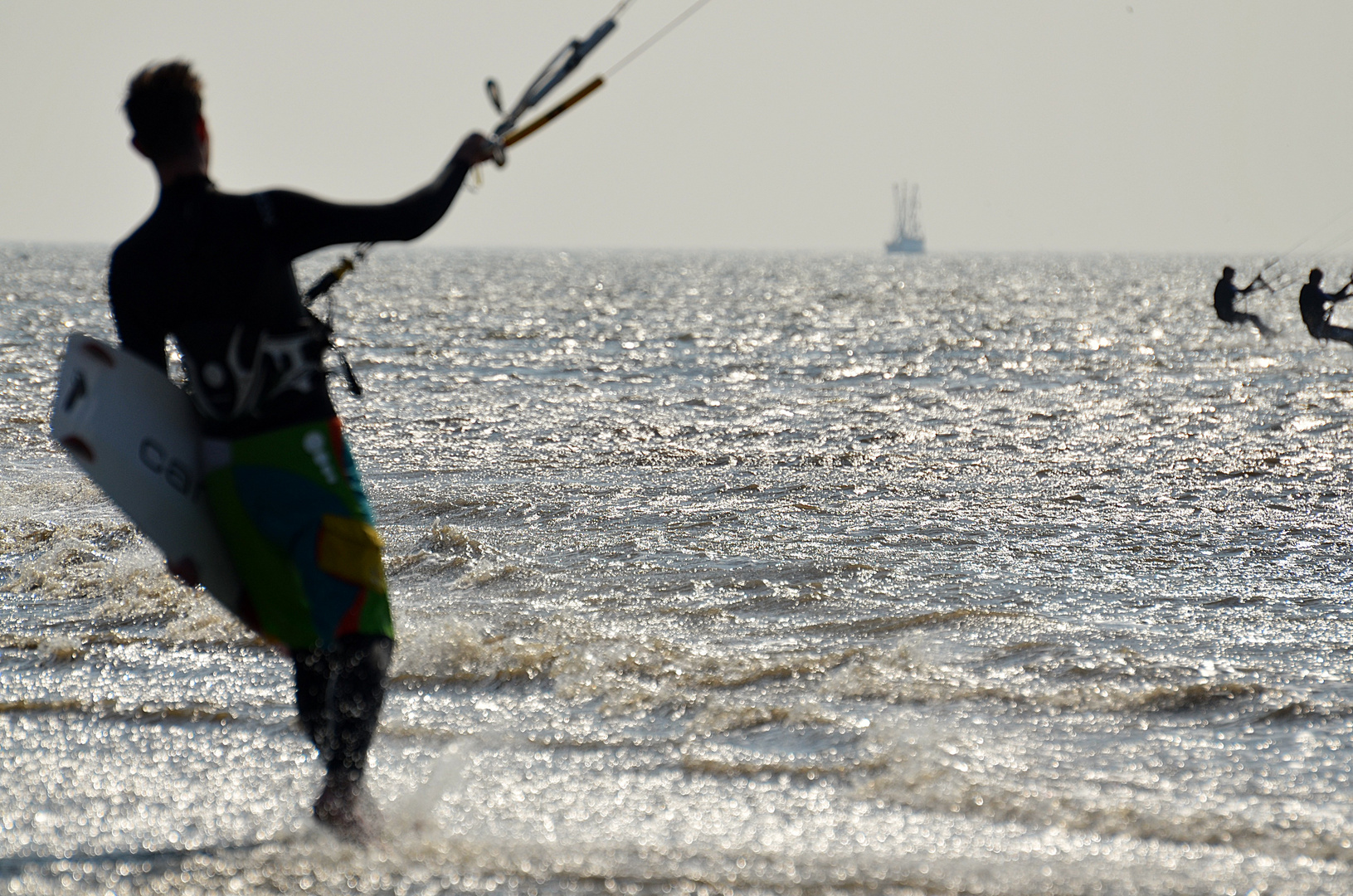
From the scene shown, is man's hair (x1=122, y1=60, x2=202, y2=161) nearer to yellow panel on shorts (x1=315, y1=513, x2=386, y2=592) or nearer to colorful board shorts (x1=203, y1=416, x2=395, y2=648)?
colorful board shorts (x1=203, y1=416, x2=395, y2=648)

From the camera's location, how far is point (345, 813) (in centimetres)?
302

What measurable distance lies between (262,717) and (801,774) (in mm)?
1640

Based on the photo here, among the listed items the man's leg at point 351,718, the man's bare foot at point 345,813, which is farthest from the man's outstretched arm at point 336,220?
the man's bare foot at point 345,813

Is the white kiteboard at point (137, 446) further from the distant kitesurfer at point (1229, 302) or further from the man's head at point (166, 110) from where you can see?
the distant kitesurfer at point (1229, 302)

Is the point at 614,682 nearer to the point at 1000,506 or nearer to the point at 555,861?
the point at 555,861

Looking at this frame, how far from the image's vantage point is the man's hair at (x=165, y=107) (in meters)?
2.81

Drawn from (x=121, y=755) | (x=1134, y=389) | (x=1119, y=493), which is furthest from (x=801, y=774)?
(x=1134, y=389)

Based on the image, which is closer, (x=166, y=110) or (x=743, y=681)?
(x=166, y=110)

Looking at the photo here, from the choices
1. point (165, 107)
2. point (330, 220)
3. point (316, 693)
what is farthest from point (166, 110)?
point (316, 693)

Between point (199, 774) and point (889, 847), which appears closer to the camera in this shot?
point (889, 847)

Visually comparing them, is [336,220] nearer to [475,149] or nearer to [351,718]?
[475,149]

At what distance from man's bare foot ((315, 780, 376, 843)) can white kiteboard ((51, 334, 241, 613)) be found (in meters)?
0.53

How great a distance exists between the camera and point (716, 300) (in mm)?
60094

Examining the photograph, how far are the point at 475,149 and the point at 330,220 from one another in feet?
1.29
